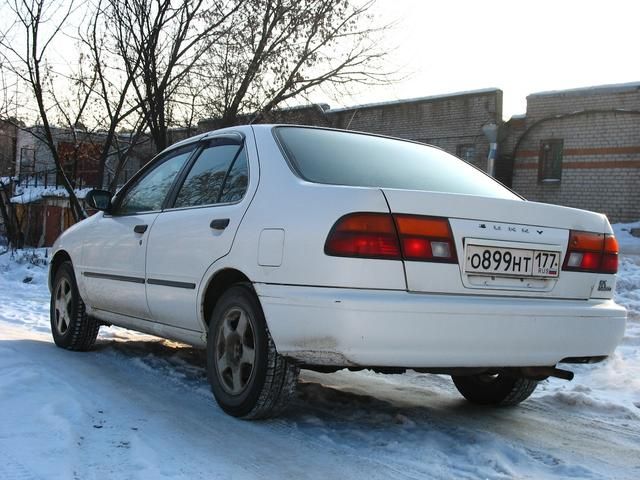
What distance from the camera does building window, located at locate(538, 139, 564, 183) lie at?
60.7 ft

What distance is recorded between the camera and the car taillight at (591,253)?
3414mm

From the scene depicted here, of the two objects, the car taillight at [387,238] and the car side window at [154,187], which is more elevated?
the car side window at [154,187]

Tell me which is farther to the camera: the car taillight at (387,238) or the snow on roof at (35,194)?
the snow on roof at (35,194)

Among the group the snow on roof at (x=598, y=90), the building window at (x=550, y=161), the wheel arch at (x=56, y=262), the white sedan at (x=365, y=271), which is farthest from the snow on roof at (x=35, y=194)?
the white sedan at (x=365, y=271)

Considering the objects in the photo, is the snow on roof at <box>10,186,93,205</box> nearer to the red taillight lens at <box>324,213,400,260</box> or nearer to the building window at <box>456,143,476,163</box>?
the building window at <box>456,143,476,163</box>

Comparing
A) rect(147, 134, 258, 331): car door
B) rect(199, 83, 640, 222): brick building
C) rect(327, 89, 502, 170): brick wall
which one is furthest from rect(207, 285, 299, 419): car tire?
rect(327, 89, 502, 170): brick wall

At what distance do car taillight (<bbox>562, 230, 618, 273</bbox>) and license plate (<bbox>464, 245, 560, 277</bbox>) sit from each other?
0.11 meters

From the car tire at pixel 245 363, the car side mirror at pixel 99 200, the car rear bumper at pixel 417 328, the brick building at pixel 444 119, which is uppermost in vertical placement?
the brick building at pixel 444 119

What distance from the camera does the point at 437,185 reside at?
3.76 m

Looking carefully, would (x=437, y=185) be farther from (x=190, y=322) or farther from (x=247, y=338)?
(x=190, y=322)

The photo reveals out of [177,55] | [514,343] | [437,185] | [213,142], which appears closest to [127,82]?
[177,55]

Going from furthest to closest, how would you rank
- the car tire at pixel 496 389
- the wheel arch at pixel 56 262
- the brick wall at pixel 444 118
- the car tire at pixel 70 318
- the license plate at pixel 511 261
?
1. the brick wall at pixel 444 118
2. the wheel arch at pixel 56 262
3. the car tire at pixel 70 318
4. the car tire at pixel 496 389
5. the license plate at pixel 511 261

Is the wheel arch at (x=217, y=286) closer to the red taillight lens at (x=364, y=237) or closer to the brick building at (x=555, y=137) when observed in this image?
the red taillight lens at (x=364, y=237)

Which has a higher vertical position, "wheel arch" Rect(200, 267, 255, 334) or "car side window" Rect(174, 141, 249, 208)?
"car side window" Rect(174, 141, 249, 208)
